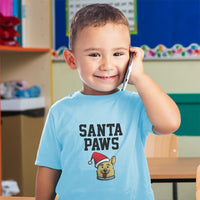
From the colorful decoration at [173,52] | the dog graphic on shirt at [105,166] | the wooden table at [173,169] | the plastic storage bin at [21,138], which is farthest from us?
the colorful decoration at [173,52]

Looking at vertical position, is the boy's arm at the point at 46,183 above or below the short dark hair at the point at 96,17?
below

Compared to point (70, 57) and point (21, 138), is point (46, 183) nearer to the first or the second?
point (70, 57)

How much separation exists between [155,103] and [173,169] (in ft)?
3.49

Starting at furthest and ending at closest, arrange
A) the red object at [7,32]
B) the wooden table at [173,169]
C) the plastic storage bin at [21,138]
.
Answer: the plastic storage bin at [21,138], the red object at [7,32], the wooden table at [173,169]

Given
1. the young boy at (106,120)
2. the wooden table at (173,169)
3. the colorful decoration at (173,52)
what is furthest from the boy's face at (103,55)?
the colorful decoration at (173,52)

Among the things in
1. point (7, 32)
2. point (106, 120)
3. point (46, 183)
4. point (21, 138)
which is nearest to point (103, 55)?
point (106, 120)

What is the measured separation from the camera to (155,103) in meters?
0.81

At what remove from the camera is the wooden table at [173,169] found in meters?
1.71

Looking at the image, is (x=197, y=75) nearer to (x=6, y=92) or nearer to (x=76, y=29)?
(x=6, y=92)

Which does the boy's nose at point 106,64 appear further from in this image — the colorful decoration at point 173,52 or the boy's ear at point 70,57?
the colorful decoration at point 173,52

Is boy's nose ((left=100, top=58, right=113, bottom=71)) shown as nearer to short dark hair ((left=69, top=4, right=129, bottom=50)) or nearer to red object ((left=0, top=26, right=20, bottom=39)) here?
short dark hair ((left=69, top=4, right=129, bottom=50))

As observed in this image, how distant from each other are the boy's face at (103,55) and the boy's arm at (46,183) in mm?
211

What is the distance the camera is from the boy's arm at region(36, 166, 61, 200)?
0.88m

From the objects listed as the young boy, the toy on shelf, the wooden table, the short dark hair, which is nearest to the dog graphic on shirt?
the young boy
